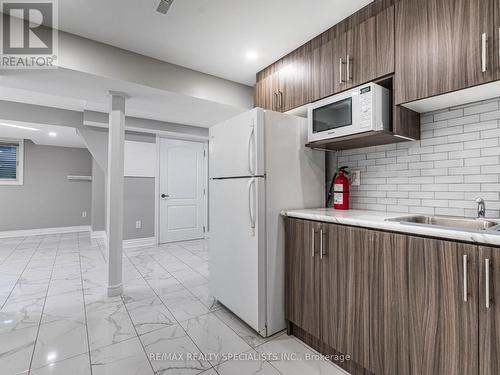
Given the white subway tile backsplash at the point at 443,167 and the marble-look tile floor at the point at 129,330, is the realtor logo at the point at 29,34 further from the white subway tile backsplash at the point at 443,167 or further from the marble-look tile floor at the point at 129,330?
the white subway tile backsplash at the point at 443,167

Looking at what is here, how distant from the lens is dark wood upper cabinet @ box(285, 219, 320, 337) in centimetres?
172

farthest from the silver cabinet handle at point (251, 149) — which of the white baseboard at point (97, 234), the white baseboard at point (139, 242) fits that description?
the white baseboard at point (97, 234)

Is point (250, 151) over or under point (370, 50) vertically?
under

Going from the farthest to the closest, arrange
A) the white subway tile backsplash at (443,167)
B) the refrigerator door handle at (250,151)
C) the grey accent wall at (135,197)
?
the grey accent wall at (135,197) → the refrigerator door handle at (250,151) → the white subway tile backsplash at (443,167)

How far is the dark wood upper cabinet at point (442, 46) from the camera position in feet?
4.14

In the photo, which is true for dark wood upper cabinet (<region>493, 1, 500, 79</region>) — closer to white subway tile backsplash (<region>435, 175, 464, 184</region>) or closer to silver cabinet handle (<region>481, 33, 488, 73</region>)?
silver cabinet handle (<region>481, 33, 488, 73</region>)

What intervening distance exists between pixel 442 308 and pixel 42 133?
248 inches

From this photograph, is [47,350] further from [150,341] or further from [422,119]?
[422,119]

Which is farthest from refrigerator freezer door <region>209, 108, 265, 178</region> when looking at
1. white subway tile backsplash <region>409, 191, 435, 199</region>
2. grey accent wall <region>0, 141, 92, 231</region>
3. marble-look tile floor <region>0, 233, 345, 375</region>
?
grey accent wall <region>0, 141, 92, 231</region>

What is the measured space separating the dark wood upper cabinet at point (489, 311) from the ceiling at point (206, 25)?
1741mm

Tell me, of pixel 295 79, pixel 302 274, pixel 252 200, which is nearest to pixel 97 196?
pixel 252 200

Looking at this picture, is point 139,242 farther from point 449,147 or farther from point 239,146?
point 449,147

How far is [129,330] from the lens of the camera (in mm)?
Result: 1997

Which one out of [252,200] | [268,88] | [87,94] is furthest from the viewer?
[87,94]
